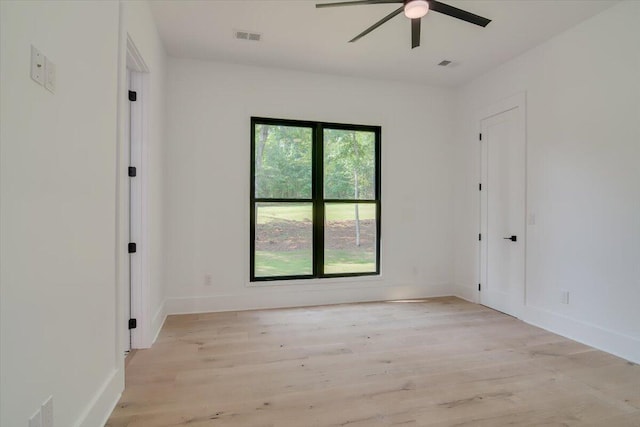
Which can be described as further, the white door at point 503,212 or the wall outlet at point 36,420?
the white door at point 503,212

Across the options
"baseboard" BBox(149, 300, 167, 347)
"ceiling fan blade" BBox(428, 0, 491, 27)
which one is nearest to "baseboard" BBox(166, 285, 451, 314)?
"baseboard" BBox(149, 300, 167, 347)

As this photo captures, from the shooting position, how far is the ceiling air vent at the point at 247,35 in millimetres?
3462

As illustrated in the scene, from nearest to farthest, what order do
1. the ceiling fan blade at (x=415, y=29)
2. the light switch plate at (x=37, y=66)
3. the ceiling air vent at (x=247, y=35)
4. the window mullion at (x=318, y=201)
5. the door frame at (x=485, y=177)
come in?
the light switch plate at (x=37, y=66) → the ceiling fan blade at (x=415, y=29) → the ceiling air vent at (x=247, y=35) → the door frame at (x=485, y=177) → the window mullion at (x=318, y=201)

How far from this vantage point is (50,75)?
1.39 metres

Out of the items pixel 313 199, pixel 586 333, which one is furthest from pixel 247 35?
pixel 586 333

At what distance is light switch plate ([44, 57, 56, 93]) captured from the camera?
136cm

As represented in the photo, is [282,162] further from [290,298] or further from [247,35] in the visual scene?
[290,298]

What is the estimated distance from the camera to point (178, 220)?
13.2 feet

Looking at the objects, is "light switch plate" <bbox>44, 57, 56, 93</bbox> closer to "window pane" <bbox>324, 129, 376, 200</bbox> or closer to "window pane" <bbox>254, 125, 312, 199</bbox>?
"window pane" <bbox>254, 125, 312, 199</bbox>

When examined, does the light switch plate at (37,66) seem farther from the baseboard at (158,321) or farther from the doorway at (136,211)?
the baseboard at (158,321)

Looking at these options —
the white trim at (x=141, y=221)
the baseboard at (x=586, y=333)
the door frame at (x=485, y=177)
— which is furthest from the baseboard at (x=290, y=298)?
the baseboard at (x=586, y=333)

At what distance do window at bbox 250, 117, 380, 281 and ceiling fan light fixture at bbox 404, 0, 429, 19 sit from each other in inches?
84.3

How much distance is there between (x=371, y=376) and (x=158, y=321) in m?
2.25

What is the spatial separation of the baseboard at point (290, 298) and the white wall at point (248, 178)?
1 centimetres
